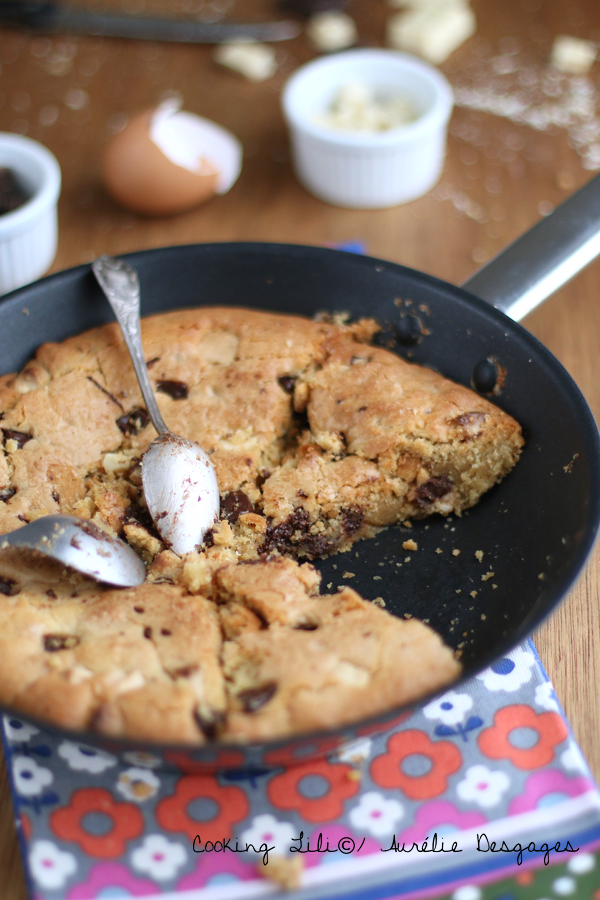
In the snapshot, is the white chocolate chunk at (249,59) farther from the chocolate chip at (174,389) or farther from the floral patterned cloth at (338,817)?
the floral patterned cloth at (338,817)

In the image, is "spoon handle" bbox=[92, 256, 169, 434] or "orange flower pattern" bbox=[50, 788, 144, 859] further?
"spoon handle" bbox=[92, 256, 169, 434]

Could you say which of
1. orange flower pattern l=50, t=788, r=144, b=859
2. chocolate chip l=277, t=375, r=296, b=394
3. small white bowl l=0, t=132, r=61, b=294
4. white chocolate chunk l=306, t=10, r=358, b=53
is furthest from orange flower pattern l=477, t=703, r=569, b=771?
white chocolate chunk l=306, t=10, r=358, b=53

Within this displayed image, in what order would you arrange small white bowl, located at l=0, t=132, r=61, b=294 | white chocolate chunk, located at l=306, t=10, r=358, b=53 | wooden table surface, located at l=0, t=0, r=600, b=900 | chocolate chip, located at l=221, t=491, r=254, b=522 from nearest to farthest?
chocolate chip, located at l=221, t=491, r=254, b=522, small white bowl, located at l=0, t=132, r=61, b=294, wooden table surface, located at l=0, t=0, r=600, b=900, white chocolate chunk, located at l=306, t=10, r=358, b=53

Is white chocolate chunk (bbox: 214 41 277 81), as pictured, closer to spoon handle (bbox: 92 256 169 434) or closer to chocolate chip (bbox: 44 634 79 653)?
spoon handle (bbox: 92 256 169 434)

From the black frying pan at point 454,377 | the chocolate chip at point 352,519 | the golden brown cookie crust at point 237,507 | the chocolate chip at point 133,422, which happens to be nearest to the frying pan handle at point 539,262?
the black frying pan at point 454,377

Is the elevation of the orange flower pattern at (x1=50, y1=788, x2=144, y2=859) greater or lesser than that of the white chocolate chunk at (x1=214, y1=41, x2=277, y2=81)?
lesser

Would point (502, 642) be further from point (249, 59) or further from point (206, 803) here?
point (249, 59)

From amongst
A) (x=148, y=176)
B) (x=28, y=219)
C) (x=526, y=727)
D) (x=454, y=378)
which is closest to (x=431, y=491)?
(x=454, y=378)
